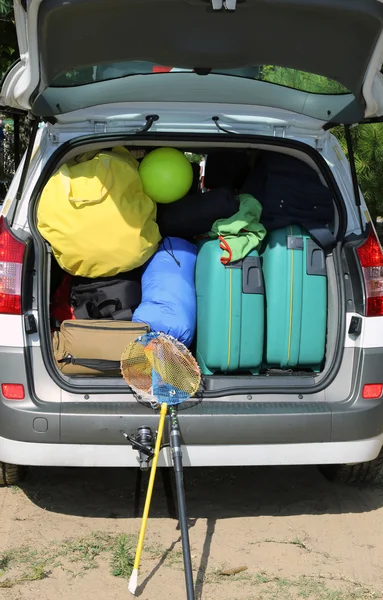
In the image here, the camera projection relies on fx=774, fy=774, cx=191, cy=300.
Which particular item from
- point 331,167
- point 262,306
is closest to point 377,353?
point 262,306

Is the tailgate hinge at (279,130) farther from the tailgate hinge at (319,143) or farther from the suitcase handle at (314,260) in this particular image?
the suitcase handle at (314,260)

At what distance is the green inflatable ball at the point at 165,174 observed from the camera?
3.60 meters

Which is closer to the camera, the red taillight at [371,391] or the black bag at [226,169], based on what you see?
the red taillight at [371,391]

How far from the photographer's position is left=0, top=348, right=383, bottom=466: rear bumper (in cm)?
309

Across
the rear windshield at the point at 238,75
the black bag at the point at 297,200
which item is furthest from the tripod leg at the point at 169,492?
the rear windshield at the point at 238,75

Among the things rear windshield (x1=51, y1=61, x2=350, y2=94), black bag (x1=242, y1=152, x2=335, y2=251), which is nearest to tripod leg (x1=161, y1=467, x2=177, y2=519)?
black bag (x1=242, y1=152, x2=335, y2=251)

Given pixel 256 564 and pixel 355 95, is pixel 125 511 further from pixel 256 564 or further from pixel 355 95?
pixel 355 95

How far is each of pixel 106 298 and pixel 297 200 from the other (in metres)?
0.99

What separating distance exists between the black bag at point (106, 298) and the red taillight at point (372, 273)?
109 cm

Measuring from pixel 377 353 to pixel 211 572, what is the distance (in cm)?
114

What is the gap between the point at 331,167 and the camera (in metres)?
3.50

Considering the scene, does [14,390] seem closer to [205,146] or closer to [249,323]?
[249,323]

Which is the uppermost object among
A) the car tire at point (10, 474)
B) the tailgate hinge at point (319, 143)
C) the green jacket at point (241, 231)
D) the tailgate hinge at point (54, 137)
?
the tailgate hinge at point (54, 137)

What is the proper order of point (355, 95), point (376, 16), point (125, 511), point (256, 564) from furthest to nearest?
point (125, 511)
point (256, 564)
point (355, 95)
point (376, 16)
